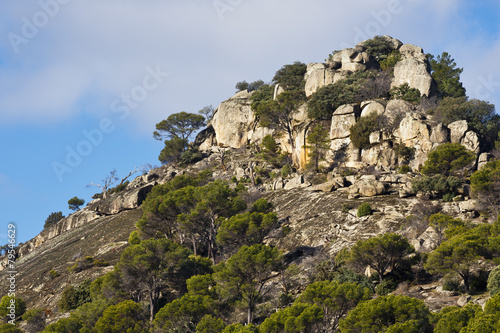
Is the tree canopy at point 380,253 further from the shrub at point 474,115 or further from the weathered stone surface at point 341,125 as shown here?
the weathered stone surface at point 341,125

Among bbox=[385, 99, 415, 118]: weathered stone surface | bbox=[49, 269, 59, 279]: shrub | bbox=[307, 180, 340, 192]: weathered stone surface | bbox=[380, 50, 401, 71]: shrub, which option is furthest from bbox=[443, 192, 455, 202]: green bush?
bbox=[49, 269, 59, 279]: shrub

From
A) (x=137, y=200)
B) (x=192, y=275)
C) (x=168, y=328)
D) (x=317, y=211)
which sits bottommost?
(x=168, y=328)

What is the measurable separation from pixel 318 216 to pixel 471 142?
1969 cm

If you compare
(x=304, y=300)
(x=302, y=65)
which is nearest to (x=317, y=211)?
(x=304, y=300)

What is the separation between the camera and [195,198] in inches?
2138

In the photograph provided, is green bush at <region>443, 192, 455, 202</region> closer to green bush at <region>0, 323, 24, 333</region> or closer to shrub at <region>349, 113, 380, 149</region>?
shrub at <region>349, 113, 380, 149</region>

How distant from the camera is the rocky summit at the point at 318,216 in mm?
33438

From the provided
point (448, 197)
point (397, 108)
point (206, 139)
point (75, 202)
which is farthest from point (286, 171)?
point (75, 202)

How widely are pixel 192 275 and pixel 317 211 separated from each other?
1619 centimetres

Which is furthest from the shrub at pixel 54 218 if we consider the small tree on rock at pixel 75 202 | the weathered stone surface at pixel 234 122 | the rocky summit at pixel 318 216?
the weathered stone surface at pixel 234 122

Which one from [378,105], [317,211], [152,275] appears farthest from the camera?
[378,105]

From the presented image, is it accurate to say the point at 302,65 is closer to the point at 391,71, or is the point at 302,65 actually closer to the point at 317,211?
the point at 391,71

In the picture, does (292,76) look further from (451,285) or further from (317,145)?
(451,285)

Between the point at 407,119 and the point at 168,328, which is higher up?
the point at 407,119
